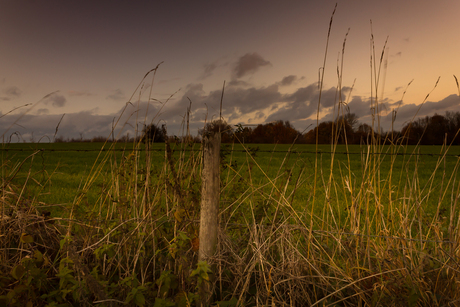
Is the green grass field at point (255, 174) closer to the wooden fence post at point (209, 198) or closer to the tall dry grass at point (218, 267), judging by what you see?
the tall dry grass at point (218, 267)

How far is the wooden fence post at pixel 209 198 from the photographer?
5.77ft

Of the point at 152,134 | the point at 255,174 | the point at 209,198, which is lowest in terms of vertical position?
the point at 255,174

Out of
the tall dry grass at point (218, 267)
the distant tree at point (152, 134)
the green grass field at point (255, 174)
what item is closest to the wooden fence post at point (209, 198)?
the tall dry grass at point (218, 267)

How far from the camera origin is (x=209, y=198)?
5.81 feet

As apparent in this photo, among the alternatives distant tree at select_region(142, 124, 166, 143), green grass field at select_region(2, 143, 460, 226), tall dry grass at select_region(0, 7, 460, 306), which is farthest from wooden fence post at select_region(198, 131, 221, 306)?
distant tree at select_region(142, 124, 166, 143)

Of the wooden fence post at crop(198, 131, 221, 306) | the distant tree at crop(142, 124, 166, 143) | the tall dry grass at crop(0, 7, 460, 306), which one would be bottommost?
the tall dry grass at crop(0, 7, 460, 306)

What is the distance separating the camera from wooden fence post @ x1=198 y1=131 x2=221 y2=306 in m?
1.76

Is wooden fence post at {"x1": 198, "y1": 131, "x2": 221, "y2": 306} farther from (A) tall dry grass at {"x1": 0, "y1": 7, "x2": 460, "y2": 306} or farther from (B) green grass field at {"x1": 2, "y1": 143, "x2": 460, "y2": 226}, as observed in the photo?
(B) green grass field at {"x1": 2, "y1": 143, "x2": 460, "y2": 226}

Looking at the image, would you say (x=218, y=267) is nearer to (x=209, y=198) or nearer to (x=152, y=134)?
(x=209, y=198)

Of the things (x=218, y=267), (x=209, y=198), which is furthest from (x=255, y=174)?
(x=209, y=198)

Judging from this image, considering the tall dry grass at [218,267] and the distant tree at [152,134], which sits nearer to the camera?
the tall dry grass at [218,267]

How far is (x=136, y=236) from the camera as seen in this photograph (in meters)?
2.24

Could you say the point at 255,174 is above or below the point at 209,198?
below

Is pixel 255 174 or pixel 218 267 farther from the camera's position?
pixel 255 174
